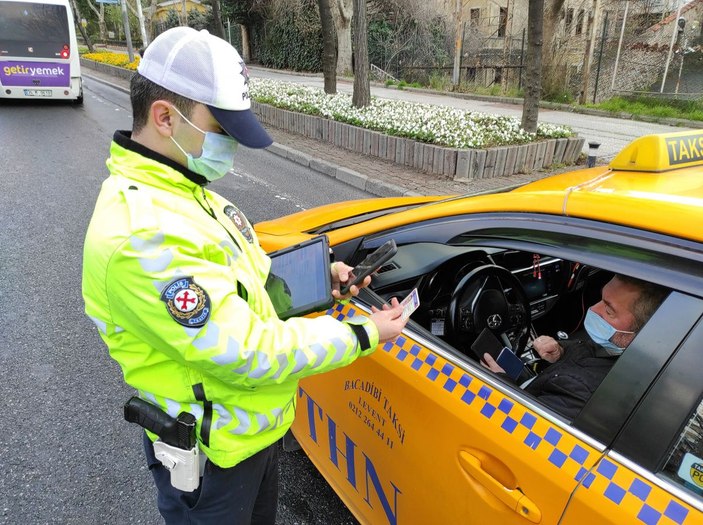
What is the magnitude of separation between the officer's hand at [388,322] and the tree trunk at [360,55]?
9386mm

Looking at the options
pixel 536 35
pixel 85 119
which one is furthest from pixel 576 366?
pixel 85 119

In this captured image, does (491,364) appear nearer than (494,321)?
Yes

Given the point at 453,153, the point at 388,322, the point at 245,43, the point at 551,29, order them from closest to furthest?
the point at 388,322, the point at 453,153, the point at 551,29, the point at 245,43

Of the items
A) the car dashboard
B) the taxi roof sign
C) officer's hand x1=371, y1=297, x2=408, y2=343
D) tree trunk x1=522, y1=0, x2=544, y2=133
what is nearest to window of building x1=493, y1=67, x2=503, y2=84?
tree trunk x1=522, y1=0, x2=544, y2=133

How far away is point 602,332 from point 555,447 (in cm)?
52

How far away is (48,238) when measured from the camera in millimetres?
5184

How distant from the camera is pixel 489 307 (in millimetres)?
2150

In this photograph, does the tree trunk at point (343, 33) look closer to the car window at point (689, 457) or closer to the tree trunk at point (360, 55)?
the tree trunk at point (360, 55)

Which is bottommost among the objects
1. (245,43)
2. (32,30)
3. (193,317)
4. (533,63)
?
(193,317)

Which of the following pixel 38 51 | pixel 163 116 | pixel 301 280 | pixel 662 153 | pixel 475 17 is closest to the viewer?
pixel 163 116

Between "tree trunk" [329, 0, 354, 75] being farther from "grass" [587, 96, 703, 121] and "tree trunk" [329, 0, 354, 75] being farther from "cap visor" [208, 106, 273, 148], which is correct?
"cap visor" [208, 106, 273, 148]

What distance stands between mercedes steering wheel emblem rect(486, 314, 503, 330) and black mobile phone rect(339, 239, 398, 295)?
787mm

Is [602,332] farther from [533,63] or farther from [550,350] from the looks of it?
[533,63]

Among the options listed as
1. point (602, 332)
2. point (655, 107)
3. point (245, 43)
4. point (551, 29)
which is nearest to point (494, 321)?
point (602, 332)
